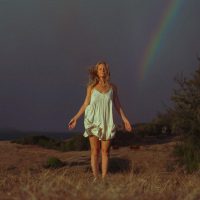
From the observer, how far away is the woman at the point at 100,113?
29.2 feet

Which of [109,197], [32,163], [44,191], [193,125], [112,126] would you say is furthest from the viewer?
[32,163]

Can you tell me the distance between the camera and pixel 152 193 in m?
5.70

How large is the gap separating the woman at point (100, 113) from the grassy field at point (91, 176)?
53cm

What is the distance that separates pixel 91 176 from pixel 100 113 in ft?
3.64

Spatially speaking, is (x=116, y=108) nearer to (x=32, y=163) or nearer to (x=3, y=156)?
(x=32, y=163)

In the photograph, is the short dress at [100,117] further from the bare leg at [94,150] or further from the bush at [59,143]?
the bush at [59,143]

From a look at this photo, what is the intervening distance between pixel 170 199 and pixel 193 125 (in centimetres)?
1305

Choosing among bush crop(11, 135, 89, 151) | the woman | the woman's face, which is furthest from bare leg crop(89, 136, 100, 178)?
bush crop(11, 135, 89, 151)

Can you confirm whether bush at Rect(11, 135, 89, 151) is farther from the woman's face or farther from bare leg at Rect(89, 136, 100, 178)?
the woman's face

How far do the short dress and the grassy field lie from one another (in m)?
0.74

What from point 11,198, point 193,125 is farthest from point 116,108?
point 193,125

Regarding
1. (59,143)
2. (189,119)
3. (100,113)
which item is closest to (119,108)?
(100,113)

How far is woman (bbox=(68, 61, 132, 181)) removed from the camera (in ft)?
29.2

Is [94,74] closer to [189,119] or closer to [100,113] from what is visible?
[100,113]
